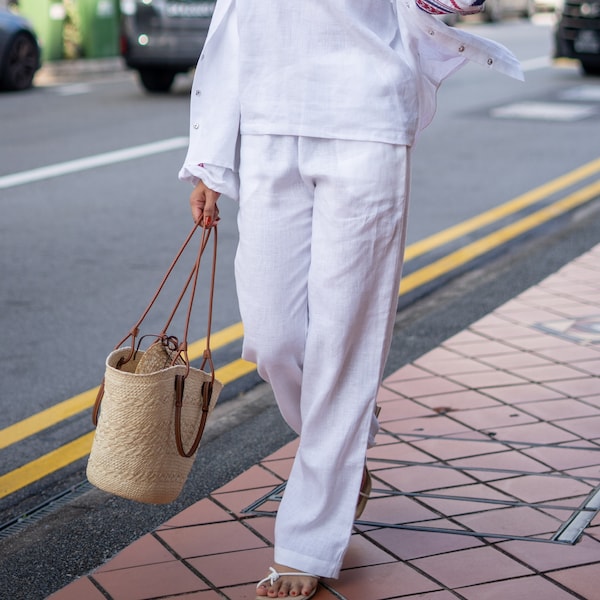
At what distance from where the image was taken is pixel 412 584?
2.64m

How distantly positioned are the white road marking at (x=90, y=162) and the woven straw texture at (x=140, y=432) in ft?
18.0

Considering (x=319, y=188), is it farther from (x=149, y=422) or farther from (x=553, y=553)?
(x=553, y=553)

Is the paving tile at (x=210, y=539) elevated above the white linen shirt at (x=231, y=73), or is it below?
below

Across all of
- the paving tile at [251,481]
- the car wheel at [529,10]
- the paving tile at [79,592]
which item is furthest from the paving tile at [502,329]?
the car wheel at [529,10]

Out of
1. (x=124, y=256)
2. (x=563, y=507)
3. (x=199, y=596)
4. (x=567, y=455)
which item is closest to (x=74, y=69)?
(x=124, y=256)

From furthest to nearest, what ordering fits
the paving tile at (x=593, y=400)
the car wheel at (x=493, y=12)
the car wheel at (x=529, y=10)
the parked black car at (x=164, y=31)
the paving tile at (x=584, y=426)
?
the car wheel at (x=529, y=10) → the car wheel at (x=493, y=12) → the parked black car at (x=164, y=31) → the paving tile at (x=593, y=400) → the paving tile at (x=584, y=426)

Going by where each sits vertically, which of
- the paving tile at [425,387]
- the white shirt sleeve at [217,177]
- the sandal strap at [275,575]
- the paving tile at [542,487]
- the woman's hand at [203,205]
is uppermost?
the white shirt sleeve at [217,177]

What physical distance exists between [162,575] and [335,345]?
2.27ft

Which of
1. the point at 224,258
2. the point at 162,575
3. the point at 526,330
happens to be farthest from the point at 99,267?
the point at 162,575

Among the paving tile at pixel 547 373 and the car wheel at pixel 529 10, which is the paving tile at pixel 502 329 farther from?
the car wheel at pixel 529 10

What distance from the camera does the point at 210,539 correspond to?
287 centimetres

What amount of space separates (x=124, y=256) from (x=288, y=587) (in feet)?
11.9

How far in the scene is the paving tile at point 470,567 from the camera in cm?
265

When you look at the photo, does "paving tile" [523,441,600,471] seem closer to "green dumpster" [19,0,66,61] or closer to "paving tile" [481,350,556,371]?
"paving tile" [481,350,556,371]
